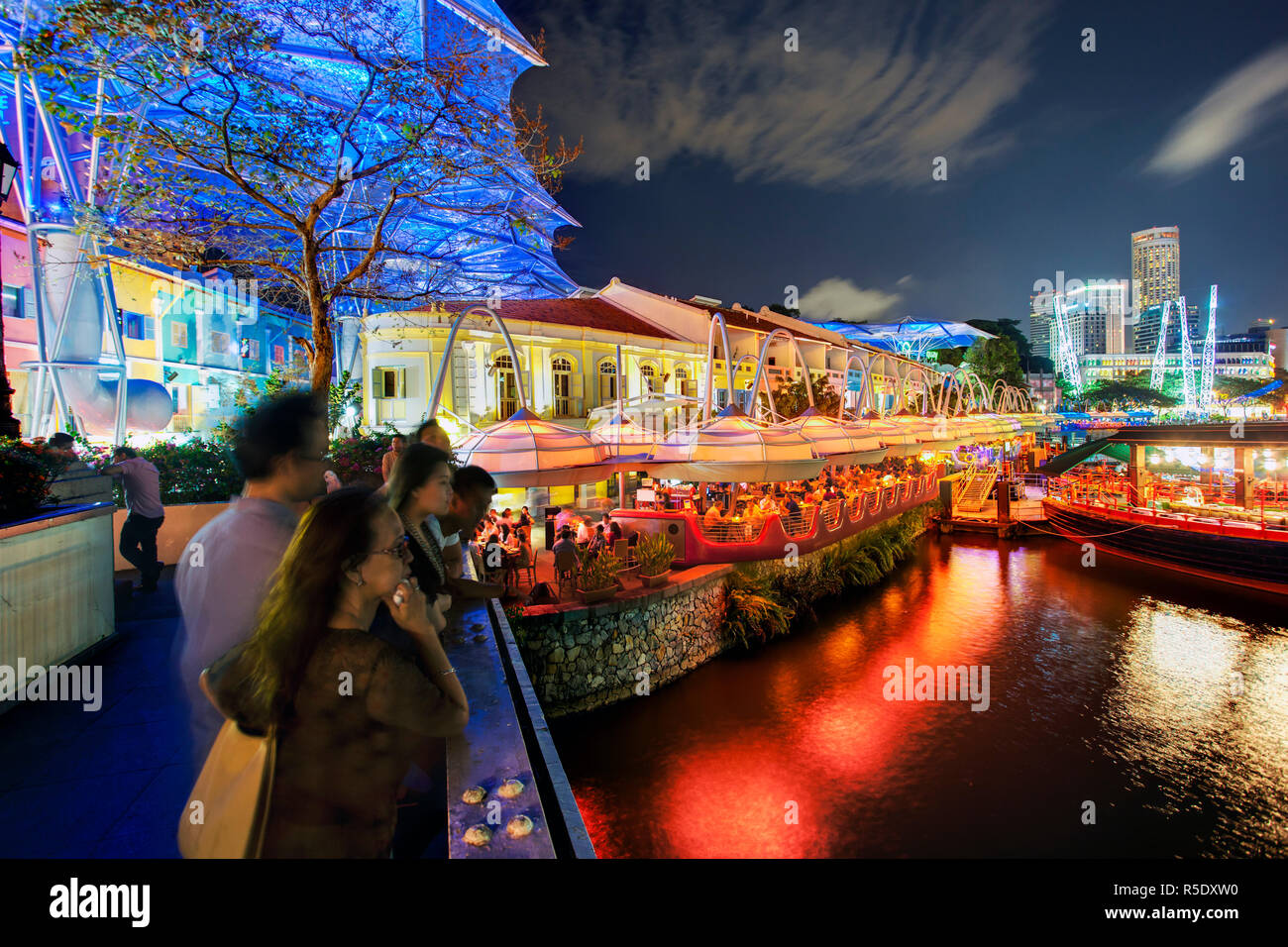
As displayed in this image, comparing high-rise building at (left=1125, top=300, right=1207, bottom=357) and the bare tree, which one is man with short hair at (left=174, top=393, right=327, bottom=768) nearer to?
the bare tree

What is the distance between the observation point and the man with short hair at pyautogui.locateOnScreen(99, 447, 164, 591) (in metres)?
7.68

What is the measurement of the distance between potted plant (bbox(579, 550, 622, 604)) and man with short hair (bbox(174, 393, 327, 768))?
8428 mm

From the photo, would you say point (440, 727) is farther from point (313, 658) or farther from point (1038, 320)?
point (1038, 320)

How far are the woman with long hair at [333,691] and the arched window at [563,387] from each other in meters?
23.4

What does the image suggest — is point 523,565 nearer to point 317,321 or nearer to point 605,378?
point 317,321

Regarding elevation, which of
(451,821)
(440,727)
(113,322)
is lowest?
(451,821)

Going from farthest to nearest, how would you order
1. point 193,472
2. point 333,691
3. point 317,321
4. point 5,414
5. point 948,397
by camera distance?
1. point 948,397
2. point 193,472
3. point 317,321
4. point 5,414
5. point 333,691

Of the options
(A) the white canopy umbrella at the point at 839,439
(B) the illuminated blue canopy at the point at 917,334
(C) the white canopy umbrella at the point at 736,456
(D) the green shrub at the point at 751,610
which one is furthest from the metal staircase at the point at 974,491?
(B) the illuminated blue canopy at the point at 917,334

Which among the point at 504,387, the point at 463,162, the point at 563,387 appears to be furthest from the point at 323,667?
the point at 563,387

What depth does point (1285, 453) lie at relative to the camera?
70.4 feet

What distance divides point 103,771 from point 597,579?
7928mm

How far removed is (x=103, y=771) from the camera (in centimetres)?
358

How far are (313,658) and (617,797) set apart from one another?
895 cm
